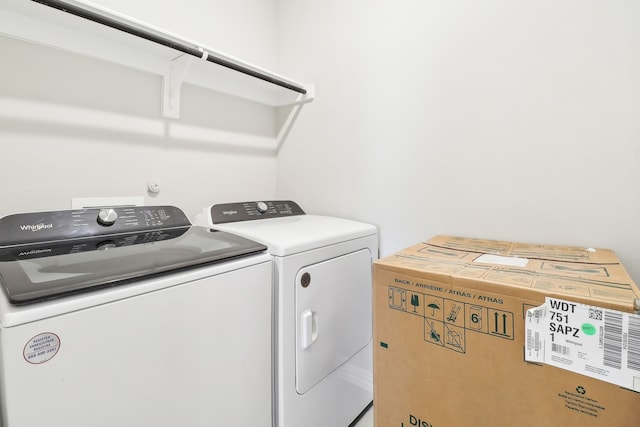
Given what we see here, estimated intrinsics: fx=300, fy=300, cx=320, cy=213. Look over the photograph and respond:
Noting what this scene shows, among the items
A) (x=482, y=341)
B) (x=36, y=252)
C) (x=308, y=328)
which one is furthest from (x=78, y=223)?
(x=482, y=341)

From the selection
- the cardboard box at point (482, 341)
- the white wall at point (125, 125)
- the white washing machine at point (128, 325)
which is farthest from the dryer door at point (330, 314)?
the white wall at point (125, 125)

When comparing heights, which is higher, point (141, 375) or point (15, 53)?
point (15, 53)

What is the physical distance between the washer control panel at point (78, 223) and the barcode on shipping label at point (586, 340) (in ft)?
4.28

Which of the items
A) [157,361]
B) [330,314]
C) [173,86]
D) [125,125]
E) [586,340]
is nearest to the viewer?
[586,340]

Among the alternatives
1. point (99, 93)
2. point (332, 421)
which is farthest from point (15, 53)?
point (332, 421)

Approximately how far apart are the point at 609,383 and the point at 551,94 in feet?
3.29

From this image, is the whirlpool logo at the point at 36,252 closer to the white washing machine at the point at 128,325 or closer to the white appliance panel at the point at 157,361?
the white washing machine at the point at 128,325

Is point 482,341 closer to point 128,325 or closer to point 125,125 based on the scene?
point 128,325

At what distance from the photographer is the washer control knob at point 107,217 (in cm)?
111

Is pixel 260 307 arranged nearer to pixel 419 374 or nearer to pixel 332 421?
pixel 419 374

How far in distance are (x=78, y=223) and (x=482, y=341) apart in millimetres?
1338

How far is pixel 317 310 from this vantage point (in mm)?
1180

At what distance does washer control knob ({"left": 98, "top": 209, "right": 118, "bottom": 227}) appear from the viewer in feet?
3.63

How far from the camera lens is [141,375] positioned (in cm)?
72
